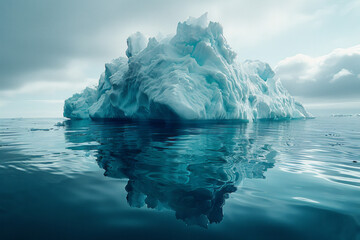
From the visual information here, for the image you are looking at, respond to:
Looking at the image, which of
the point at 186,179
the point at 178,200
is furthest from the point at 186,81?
the point at 178,200

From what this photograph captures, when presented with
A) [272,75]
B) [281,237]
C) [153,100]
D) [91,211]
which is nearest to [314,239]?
[281,237]

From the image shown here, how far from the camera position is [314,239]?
196 cm

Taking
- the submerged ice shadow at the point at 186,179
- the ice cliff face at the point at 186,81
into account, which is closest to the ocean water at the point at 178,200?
the submerged ice shadow at the point at 186,179

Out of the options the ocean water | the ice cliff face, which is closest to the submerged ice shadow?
the ocean water

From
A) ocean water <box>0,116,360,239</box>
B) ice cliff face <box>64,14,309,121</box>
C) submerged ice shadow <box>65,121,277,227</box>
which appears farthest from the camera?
ice cliff face <box>64,14,309,121</box>

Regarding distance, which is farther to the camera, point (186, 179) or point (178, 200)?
point (186, 179)

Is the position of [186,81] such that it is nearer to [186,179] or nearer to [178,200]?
[186,179]

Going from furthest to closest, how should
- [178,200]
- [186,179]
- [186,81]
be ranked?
[186,81], [186,179], [178,200]

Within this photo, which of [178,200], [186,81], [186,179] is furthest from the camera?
[186,81]

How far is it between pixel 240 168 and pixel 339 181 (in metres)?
1.83

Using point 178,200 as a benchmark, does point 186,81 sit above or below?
above

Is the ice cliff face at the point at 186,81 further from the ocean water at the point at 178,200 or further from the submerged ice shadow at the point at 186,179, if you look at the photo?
the ocean water at the point at 178,200

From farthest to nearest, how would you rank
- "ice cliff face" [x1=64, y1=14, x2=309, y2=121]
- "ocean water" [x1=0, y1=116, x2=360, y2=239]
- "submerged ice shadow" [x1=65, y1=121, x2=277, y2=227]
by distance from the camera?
"ice cliff face" [x1=64, y1=14, x2=309, y2=121], "submerged ice shadow" [x1=65, y1=121, x2=277, y2=227], "ocean water" [x1=0, y1=116, x2=360, y2=239]

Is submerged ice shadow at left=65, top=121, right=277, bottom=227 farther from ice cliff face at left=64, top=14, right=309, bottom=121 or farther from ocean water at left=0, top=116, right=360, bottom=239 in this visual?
ice cliff face at left=64, top=14, right=309, bottom=121
